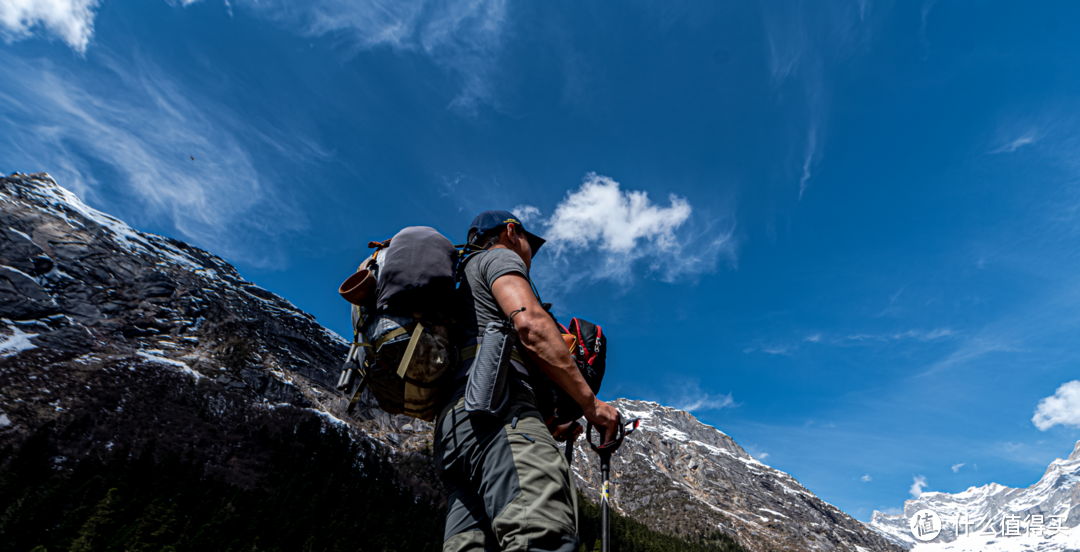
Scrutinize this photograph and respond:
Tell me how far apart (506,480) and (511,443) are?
19cm

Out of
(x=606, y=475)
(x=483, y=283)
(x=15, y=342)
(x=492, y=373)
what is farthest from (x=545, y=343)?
(x=15, y=342)

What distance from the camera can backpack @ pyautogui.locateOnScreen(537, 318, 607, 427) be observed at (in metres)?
3.22

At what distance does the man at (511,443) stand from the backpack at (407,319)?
6.9 inches

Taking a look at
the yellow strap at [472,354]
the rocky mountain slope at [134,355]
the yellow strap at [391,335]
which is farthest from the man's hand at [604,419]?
the rocky mountain slope at [134,355]

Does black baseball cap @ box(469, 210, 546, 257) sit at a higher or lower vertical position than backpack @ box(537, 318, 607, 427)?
higher

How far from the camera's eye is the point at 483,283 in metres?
3.21

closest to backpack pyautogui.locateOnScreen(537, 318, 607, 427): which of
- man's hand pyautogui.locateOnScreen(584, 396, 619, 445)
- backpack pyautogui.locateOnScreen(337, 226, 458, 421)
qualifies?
man's hand pyautogui.locateOnScreen(584, 396, 619, 445)

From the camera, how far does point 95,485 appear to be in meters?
61.0

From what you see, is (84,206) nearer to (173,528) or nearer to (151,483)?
(151,483)

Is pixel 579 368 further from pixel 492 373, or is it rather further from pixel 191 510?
pixel 191 510

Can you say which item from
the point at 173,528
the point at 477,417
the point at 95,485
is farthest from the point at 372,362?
the point at 95,485

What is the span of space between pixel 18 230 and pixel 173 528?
164 m

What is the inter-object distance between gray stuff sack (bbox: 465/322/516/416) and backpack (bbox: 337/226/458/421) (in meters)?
0.38

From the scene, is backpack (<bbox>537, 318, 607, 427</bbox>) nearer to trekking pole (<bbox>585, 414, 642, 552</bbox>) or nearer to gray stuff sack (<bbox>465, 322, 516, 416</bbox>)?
trekking pole (<bbox>585, 414, 642, 552</bbox>)
